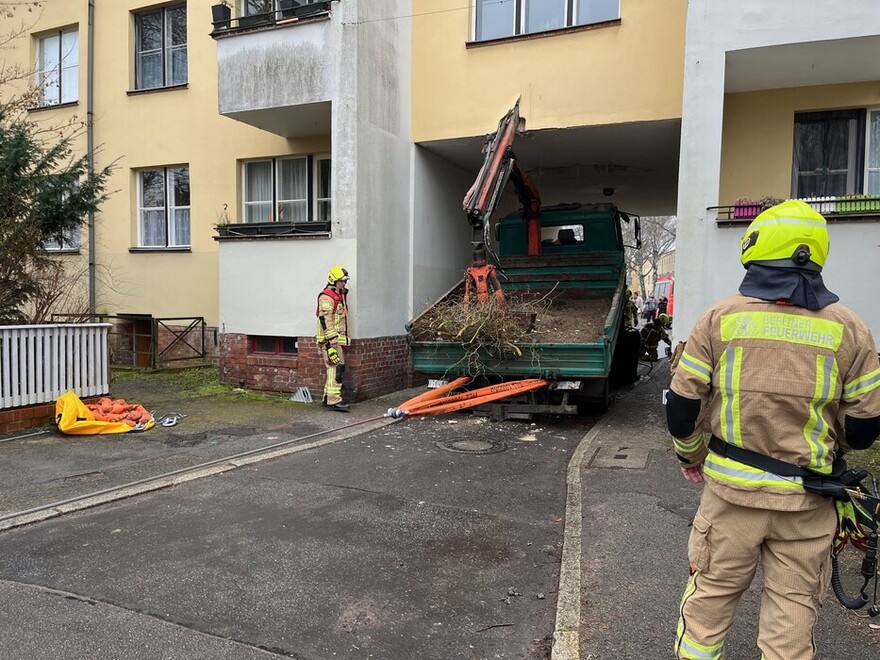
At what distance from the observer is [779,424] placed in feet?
7.54

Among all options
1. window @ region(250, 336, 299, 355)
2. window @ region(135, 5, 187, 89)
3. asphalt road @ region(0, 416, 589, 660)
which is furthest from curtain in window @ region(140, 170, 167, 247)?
asphalt road @ region(0, 416, 589, 660)

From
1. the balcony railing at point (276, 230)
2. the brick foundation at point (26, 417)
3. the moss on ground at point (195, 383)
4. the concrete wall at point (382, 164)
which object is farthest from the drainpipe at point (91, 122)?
the concrete wall at point (382, 164)

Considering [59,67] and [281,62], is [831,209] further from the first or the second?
[59,67]

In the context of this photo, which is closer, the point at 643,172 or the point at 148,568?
the point at 148,568

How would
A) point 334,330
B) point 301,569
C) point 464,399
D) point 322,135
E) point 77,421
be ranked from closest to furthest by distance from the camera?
1. point 301,569
2. point 77,421
3. point 464,399
4. point 334,330
5. point 322,135

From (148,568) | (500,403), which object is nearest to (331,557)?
(148,568)

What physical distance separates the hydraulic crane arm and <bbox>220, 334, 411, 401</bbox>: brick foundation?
2.65 meters

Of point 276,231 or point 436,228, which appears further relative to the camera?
point 436,228

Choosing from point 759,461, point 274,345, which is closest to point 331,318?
point 274,345

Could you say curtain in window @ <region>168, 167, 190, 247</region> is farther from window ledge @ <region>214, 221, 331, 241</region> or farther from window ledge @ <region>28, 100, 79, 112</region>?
window ledge @ <region>28, 100, 79, 112</region>

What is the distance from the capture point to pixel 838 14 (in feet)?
22.8

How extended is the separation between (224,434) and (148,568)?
373 centimetres

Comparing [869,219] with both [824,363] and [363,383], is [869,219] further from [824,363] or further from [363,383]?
[363,383]

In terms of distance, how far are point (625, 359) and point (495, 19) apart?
6.31 m
